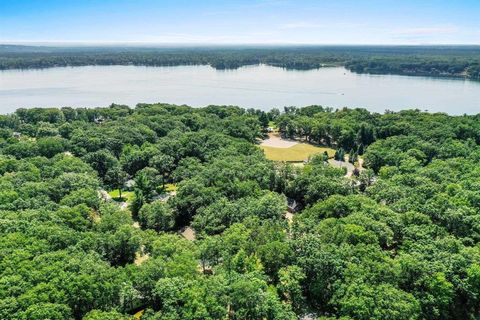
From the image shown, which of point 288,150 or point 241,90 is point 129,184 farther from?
point 241,90

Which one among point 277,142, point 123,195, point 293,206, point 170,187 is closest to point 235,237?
point 293,206

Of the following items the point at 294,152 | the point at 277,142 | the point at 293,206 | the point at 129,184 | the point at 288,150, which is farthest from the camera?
the point at 277,142

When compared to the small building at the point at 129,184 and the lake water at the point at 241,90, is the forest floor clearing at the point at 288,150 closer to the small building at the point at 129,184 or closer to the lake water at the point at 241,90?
the small building at the point at 129,184

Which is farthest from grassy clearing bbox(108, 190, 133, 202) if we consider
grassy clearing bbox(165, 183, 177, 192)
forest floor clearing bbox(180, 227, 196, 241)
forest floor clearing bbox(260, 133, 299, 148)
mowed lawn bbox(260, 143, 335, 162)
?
forest floor clearing bbox(260, 133, 299, 148)

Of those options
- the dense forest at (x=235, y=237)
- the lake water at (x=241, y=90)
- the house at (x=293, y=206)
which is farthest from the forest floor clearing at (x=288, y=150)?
the lake water at (x=241, y=90)

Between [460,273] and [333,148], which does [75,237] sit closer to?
[460,273]

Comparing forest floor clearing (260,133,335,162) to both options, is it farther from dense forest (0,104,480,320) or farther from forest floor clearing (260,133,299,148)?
dense forest (0,104,480,320)
